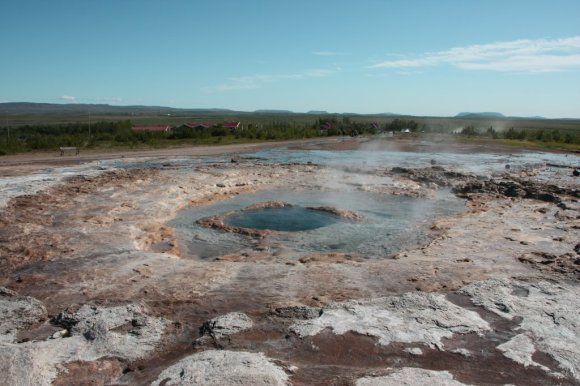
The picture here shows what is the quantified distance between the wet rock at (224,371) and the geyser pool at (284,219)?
6026 millimetres

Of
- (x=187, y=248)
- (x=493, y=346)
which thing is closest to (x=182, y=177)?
(x=187, y=248)

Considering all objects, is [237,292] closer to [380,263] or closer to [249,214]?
[380,263]

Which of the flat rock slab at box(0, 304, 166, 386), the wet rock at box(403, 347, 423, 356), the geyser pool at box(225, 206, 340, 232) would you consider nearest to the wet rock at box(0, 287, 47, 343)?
the flat rock slab at box(0, 304, 166, 386)

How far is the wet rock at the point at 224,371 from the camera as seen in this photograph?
13.9 ft

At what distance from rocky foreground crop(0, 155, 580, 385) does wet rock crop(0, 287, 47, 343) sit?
0.9 inches

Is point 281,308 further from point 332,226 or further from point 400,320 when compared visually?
point 332,226

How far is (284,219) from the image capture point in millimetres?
11570

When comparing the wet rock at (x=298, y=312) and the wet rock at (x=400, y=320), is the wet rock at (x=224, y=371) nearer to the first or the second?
the wet rock at (x=400, y=320)

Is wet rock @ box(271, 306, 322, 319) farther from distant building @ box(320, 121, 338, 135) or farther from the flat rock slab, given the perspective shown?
distant building @ box(320, 121, 338, 135)

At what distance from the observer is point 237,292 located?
6.44 m

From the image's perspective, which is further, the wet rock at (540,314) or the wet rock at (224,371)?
the wet rock at (540,314)

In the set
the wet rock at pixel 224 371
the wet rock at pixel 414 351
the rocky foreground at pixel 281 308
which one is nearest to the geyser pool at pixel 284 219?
the rocky foreground at pixel 281 308

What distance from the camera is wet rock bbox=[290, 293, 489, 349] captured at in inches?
207

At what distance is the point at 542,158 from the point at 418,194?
14731mm
